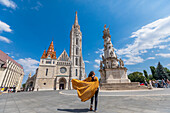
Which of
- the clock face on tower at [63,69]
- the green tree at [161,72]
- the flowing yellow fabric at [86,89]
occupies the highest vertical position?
the clock face on tower at [63,69]

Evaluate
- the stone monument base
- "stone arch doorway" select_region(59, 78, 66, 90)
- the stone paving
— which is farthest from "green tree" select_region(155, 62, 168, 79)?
"stone arch doorway" select_region(59, 78, 66, 90)

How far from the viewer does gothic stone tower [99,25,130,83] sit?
41.0 feet

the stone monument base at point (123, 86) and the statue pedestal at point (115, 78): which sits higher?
the statue pedestal at point (115, 78)

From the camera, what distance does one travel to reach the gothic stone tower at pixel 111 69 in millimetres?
12492

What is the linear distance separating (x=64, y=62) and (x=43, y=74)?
10.3 m

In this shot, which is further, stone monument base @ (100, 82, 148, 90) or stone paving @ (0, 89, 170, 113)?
stone monument base @ (100, 82, 148, 90)

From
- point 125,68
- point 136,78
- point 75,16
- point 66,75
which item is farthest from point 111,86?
point 75,16

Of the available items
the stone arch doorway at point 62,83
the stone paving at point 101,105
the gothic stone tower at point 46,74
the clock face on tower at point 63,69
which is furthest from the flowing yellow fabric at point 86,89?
the clock face on tower at point 63,69

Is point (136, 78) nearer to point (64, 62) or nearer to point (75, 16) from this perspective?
point (64, 62)

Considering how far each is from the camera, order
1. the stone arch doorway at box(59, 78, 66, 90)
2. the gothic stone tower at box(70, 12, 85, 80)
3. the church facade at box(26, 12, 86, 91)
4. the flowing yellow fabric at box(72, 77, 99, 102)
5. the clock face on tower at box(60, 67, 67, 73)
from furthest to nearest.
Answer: the gothic stone tower at box(70, 12, 85, 80) < the clock face on tower at box(60, 67, 67, 73) < the stone arch doorway at box(59, 78, 66, 90) < the church facade at box(26, 12, 86, 91) < the flowing yellow fabric at box(72, 77, 99, 102)

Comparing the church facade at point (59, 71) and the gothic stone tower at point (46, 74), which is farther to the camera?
the church facade at point (59, 71)

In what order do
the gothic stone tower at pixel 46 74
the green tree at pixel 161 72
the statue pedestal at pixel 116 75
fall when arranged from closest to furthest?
1. the statue pedestal at pixel 116 75
2. the gothic stone tower at pixel 46 74
3. the green tree at pixel 161 72

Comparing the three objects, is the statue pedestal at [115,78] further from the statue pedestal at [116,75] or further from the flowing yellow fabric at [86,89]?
the flowing yellow fabric at [86,89]

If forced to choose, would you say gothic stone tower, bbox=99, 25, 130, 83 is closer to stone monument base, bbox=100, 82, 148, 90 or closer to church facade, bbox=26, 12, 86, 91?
stone monument base, bbox=100, 82, 148, 90
